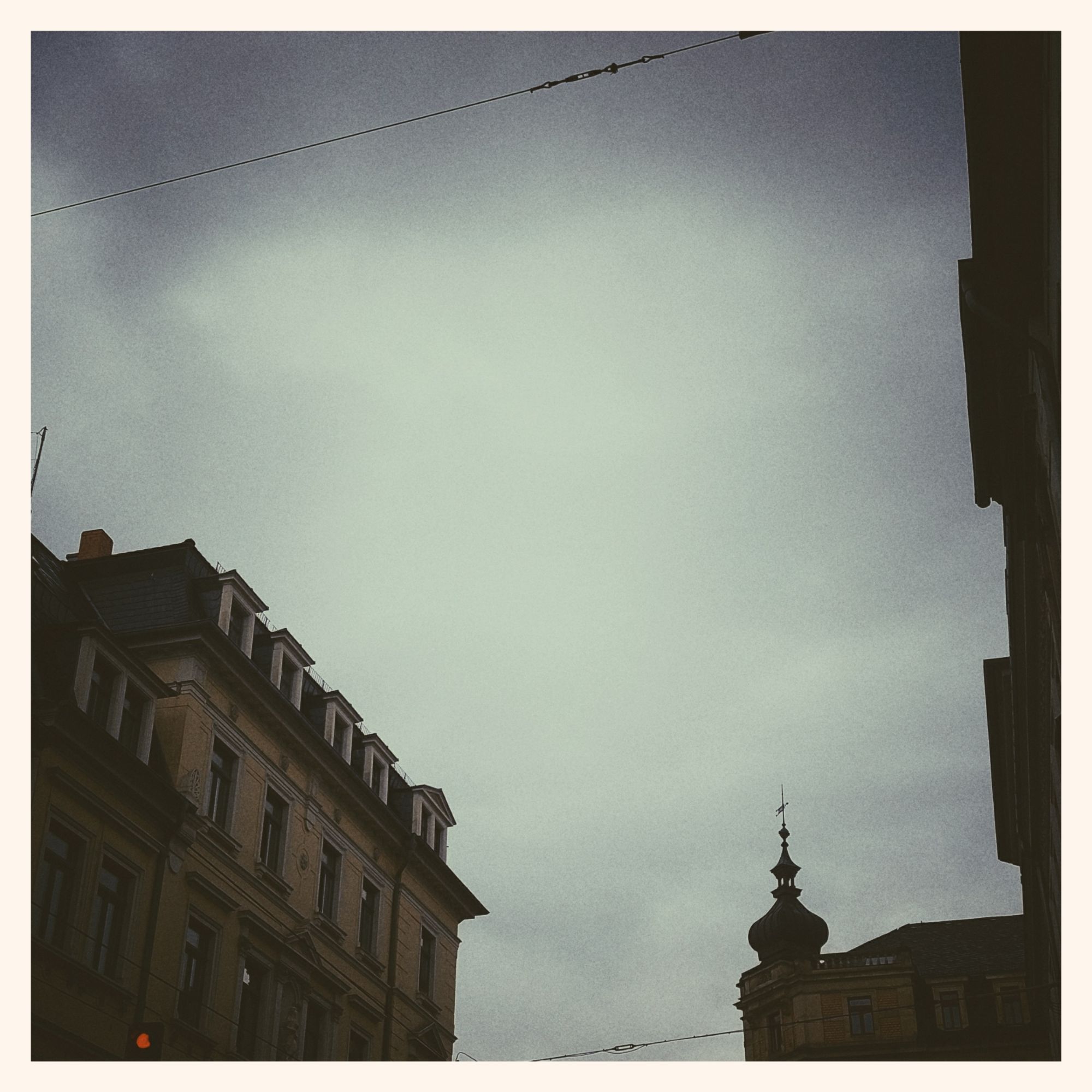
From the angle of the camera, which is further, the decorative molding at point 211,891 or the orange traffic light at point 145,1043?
the decorative molding at point 211,891

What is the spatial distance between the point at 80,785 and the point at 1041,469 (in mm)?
12267

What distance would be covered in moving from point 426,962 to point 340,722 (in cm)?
628

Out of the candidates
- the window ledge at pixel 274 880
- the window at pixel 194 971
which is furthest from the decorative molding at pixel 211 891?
the window ledge at pixel 274 880

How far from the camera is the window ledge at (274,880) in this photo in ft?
66.1

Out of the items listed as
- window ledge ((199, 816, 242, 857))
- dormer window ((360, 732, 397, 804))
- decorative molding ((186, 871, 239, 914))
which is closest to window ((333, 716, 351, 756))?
dormer window ((360, 732, 397, 804))

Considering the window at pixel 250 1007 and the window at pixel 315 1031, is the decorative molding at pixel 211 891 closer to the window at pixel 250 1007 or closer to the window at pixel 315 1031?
the window at pixel 250 1007

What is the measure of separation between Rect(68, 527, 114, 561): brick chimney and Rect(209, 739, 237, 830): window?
4835mm

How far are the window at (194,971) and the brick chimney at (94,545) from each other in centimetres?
747

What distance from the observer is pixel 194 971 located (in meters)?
18.2

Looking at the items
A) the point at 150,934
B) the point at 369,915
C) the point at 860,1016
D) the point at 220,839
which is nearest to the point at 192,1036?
the point at 150,934

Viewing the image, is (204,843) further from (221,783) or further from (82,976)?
(82,976)

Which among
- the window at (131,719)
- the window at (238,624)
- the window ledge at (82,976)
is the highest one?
the window at (238,624)
